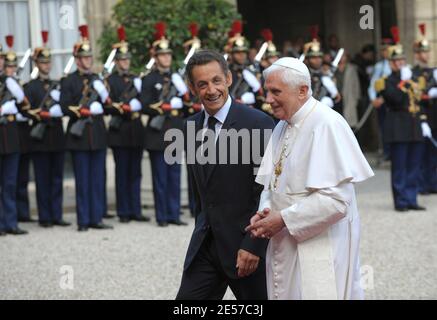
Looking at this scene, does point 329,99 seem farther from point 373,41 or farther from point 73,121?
point 373,41

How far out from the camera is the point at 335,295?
4.55 meters

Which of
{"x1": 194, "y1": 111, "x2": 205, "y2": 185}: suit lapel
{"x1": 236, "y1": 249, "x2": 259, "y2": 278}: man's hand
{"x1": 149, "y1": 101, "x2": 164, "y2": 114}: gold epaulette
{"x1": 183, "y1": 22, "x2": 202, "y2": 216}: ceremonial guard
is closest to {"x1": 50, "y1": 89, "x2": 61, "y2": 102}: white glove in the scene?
{"x1": 149, "y1": 101, "x2": 164, "y2": 114}: gold epaulette

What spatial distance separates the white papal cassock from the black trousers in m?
0.37

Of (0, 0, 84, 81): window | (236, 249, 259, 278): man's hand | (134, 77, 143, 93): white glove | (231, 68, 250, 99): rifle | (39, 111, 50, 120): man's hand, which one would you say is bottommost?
(236, 249, 259, 278): man's hand

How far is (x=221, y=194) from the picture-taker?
16.9ft

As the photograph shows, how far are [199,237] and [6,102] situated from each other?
6.50 m

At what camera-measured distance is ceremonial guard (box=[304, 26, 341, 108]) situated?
485 inches

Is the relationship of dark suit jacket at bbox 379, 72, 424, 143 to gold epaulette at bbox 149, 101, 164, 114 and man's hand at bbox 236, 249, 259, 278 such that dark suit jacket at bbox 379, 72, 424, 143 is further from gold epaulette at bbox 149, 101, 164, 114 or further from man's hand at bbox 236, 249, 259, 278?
man's hand at bbox 236, 249, 259, 278

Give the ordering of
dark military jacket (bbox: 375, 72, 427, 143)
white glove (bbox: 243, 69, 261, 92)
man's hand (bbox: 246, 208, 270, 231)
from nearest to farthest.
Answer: man's hand (bbox: 246, 208, 270, 231) < white glove (bbox: 243, 69, 261, 92) < dark military jacket (bbox: 375, 72, 427, 143)

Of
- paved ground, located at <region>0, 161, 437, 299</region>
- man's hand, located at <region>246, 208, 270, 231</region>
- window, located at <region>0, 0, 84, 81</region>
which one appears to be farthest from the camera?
window, located at <region>0, 0, 84, 81</region>

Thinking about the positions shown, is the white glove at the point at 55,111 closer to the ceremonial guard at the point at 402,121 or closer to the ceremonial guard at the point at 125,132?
the ceremonial guard at the point at 125,132

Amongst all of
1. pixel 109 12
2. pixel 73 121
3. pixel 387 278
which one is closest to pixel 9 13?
pixel 109 12

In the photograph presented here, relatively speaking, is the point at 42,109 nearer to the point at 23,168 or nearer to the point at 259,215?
the point at 23,168

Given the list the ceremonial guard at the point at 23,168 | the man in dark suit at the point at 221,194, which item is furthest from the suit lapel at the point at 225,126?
the ceremonial guard at the point at 23,168
